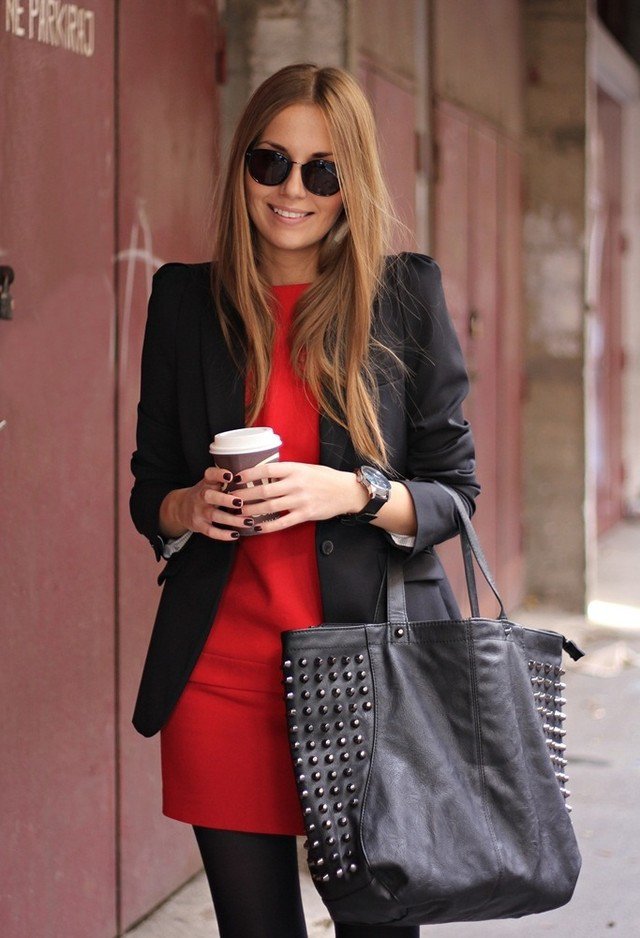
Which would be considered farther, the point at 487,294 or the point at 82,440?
the point at 487,294

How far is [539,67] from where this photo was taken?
794cm

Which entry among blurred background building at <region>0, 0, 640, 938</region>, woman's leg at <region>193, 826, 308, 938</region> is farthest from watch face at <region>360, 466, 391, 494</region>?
blurred background building at <region>0, 0, 640, 938</region>

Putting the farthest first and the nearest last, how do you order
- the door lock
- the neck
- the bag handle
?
the door lock → the neck → the bag handle

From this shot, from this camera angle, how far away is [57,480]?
331 cm

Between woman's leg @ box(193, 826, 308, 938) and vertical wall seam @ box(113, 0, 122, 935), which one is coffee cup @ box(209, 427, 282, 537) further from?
vertical wall seam @ box(113, 0, 122, 935)

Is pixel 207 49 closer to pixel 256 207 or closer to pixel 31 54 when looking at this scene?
pixel 31 54

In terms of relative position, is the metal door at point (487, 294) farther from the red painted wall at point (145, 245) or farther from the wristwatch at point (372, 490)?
the wristwatch at point (372, 490)

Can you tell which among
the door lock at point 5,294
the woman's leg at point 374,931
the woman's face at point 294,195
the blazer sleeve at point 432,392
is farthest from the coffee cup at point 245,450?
the door lock at point 5,294

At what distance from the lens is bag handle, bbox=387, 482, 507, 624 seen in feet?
7.07

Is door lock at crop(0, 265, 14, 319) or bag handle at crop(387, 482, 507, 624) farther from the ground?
door lock at crop(0, 265, 14, 319)

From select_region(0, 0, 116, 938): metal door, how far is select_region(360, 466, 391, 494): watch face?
1.20m

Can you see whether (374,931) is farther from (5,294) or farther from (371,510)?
(5,294)

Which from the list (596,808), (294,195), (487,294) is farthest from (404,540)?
(487,294)

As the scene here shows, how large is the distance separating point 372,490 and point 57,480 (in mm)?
1362
